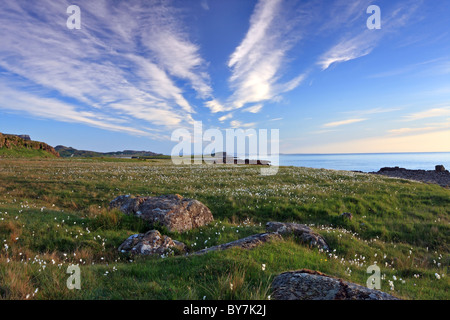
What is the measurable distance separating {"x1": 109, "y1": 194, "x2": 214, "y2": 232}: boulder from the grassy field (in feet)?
1.97

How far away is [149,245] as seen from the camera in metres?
7.69

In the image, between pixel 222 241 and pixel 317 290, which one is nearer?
pixel 317 290

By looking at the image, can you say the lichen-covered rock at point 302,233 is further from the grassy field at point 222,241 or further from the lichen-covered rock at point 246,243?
the lichen-covered rock at point 246,243

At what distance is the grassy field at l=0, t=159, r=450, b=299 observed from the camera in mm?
4467

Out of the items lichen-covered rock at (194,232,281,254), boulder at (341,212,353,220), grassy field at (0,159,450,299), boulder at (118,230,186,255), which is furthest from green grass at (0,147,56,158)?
boulder at (341,212,353,220)

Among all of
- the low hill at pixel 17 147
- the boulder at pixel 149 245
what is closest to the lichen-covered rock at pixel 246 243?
the boulder at pixel 149 245

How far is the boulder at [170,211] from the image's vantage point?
10516 millimetres

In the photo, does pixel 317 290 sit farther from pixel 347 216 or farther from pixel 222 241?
pixel 347 216

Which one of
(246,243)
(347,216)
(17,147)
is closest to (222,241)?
(246,243)

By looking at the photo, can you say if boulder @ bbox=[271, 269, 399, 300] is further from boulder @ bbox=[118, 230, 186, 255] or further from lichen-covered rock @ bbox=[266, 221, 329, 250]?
boulder @ bbox=[118, 230, 186, 255]

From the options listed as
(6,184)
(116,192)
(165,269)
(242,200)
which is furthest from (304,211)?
(6,184)

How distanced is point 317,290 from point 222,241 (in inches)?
213
